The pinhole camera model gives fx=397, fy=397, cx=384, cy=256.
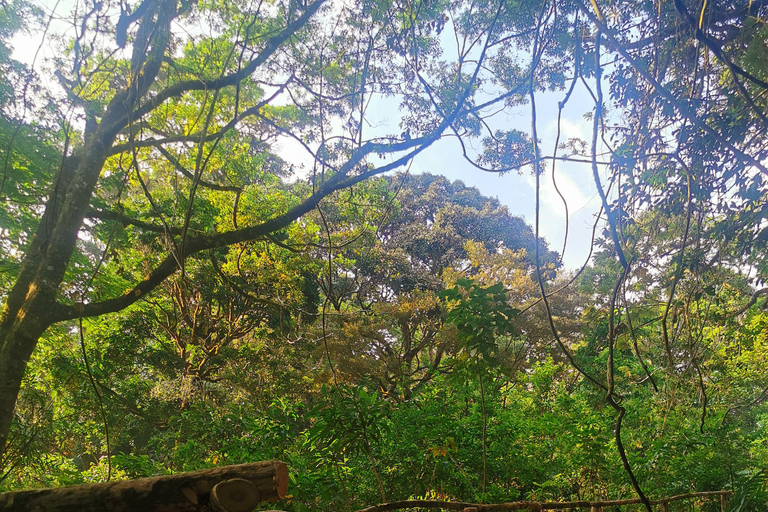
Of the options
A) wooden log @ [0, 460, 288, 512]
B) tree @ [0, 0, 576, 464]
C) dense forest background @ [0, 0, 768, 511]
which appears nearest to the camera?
wooden log @ [0, 460, 288, 512]

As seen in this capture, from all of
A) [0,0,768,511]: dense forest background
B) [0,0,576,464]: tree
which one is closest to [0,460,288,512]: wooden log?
[0,0,768,511]: dense forest background

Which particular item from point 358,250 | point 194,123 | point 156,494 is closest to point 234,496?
point 156,494

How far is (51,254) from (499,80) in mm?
4050

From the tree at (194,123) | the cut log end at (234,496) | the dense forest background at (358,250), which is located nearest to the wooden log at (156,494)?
the cut log end at (234,496)

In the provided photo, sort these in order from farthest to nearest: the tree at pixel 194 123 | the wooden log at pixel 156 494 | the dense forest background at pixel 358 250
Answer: the tree at pixel 194 123
the dense forest background at pixel 358 250
the wooden log at pixel 156 494

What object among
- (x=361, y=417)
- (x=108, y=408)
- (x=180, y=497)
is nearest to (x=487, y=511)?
(x=361, y=417)

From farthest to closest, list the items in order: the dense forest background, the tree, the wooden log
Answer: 1. the tree
2. the dense forest background
3. the wooden log

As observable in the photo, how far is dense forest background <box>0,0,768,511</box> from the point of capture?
184cm

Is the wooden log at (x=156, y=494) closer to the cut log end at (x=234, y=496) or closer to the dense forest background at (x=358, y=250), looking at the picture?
the cut log end at (x=234, y=496)

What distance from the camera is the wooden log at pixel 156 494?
0.70 m

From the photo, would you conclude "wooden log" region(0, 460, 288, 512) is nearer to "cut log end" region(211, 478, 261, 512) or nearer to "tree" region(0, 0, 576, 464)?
"cut log end" region(211, 478, 261, 512)

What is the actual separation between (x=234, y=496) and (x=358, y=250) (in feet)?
16.7

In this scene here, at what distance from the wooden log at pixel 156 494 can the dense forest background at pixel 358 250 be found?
64 cm

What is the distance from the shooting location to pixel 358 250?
5.79 metres
